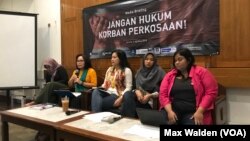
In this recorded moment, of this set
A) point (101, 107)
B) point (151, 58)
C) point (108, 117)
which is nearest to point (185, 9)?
point (151, 58)

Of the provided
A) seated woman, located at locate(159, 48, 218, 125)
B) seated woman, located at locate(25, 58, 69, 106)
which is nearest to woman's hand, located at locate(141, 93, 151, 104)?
seated woman, located at locate(159, 48, 218, 125)

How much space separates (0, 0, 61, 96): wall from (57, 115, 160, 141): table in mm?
3617

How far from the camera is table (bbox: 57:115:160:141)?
1894 millimetres

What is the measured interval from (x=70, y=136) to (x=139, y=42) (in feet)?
7.44

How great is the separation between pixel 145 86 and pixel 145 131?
4.99ft

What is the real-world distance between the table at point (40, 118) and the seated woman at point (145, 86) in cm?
70

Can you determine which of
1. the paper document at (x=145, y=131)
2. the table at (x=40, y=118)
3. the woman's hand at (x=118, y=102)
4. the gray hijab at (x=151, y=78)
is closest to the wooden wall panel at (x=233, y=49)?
the gray hijab at (x=151, y=78)

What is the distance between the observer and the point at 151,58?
136 inches

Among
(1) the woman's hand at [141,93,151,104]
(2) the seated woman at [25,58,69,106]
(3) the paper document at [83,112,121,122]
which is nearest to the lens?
(3) the paper document at [83,112,121,122]

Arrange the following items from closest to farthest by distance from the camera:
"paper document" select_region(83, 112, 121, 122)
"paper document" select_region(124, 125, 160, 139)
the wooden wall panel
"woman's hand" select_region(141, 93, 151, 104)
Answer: "paper document" select_region(124, 125, 160, 139) < "paper document" select_region(83, 112, 121, 122) < the wooden wall panel < "woman's hand" select_region(141, 93, 151, 104)

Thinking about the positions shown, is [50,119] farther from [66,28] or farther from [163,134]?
[66,28]

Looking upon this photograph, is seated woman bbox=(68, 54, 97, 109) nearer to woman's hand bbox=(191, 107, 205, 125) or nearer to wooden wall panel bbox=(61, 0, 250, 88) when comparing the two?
wooden wall panel bbox=(61, 0, 250, 88)

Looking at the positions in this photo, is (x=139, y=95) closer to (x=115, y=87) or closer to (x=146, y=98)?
(x=146, y=98)

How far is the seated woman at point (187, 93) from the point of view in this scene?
264 cm
